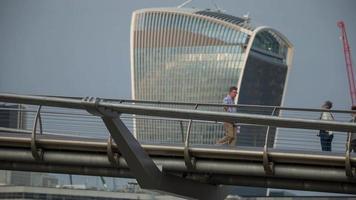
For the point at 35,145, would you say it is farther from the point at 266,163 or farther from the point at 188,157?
the point at 266,163

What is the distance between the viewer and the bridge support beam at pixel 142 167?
1802 centimetres

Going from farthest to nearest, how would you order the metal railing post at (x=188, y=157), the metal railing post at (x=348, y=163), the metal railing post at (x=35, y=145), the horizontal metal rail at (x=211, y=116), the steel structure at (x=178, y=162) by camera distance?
the metal railing post at (x=35, y=145) → the metal railing post at (x=188, y=157) → the metal railing post at (x=348, y=163) → the steel structure at (x=178, y=162) → the horizontal metal rail at (x=211, y=116)

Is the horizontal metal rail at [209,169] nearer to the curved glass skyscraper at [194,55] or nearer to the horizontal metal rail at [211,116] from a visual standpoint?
the horizontal metal rail at [211,116]

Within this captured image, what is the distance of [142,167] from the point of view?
19953mm

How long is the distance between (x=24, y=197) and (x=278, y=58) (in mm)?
90390

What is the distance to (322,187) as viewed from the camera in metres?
21.9

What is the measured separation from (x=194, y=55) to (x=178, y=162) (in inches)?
6298

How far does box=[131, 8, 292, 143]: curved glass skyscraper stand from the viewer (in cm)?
17838

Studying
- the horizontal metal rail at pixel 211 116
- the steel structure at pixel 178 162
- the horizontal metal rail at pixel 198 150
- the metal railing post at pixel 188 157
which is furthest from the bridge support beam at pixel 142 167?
the horizontal metal rail at pixel 198 150

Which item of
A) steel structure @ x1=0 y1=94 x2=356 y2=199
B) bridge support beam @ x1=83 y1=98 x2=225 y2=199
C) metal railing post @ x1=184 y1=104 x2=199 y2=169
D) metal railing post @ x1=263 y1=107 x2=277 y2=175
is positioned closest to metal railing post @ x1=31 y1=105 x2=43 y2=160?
steel structure @ x1=0 y1=94 x2=356 y2=199

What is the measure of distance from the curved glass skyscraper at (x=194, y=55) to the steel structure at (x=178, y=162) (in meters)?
153

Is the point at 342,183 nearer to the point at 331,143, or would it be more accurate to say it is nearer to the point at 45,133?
the point at 331,143

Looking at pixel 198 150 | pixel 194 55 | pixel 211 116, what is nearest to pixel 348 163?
pixel 198 150

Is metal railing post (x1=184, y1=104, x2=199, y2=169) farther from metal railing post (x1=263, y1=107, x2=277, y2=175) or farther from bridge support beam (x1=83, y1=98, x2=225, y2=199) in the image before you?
metal railing post (x1=263, y1=107, x2=277, y2=175)
